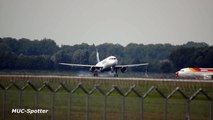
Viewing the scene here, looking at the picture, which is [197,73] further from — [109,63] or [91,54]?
[91,54]

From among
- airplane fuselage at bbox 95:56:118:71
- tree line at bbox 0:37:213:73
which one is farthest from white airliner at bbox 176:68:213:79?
airplane fuselage at bbox 95:56:118:71

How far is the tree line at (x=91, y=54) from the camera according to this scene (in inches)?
3198

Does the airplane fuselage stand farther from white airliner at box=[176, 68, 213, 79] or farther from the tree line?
the tree line

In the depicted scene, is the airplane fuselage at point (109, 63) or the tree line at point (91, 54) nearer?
the airplane fuselage at point (109, 63)

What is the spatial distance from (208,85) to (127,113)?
79.5 ft

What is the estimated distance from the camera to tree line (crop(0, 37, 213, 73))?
81.2 meters

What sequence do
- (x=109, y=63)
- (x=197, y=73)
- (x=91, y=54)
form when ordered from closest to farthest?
(x=197, y=73)
(x=109, y=63)
(x=91, y=54)

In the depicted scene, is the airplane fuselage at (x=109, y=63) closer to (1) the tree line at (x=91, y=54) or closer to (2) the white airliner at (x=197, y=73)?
(2) the white airliner at (x=197, y=73)

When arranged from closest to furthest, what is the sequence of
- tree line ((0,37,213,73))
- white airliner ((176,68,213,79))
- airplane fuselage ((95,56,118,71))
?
white airliner ((176,68,213,79)) → airplane fuselage ((95,56,118,71)) → tree line ((0,37,213,73))

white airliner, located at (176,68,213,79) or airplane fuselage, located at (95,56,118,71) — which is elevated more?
airplane fuselage, located at (95,56,118,71)

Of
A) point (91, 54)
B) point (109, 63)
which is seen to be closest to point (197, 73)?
point (109, 63)

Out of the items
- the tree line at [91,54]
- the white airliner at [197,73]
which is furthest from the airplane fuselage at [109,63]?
the tree line at [91,54]

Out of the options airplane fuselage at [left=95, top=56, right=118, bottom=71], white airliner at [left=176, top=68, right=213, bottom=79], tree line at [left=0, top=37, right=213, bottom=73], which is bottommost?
white airliner at [left=176, top=68, right=213, bottom=79]

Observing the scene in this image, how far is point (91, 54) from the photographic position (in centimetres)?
10388
